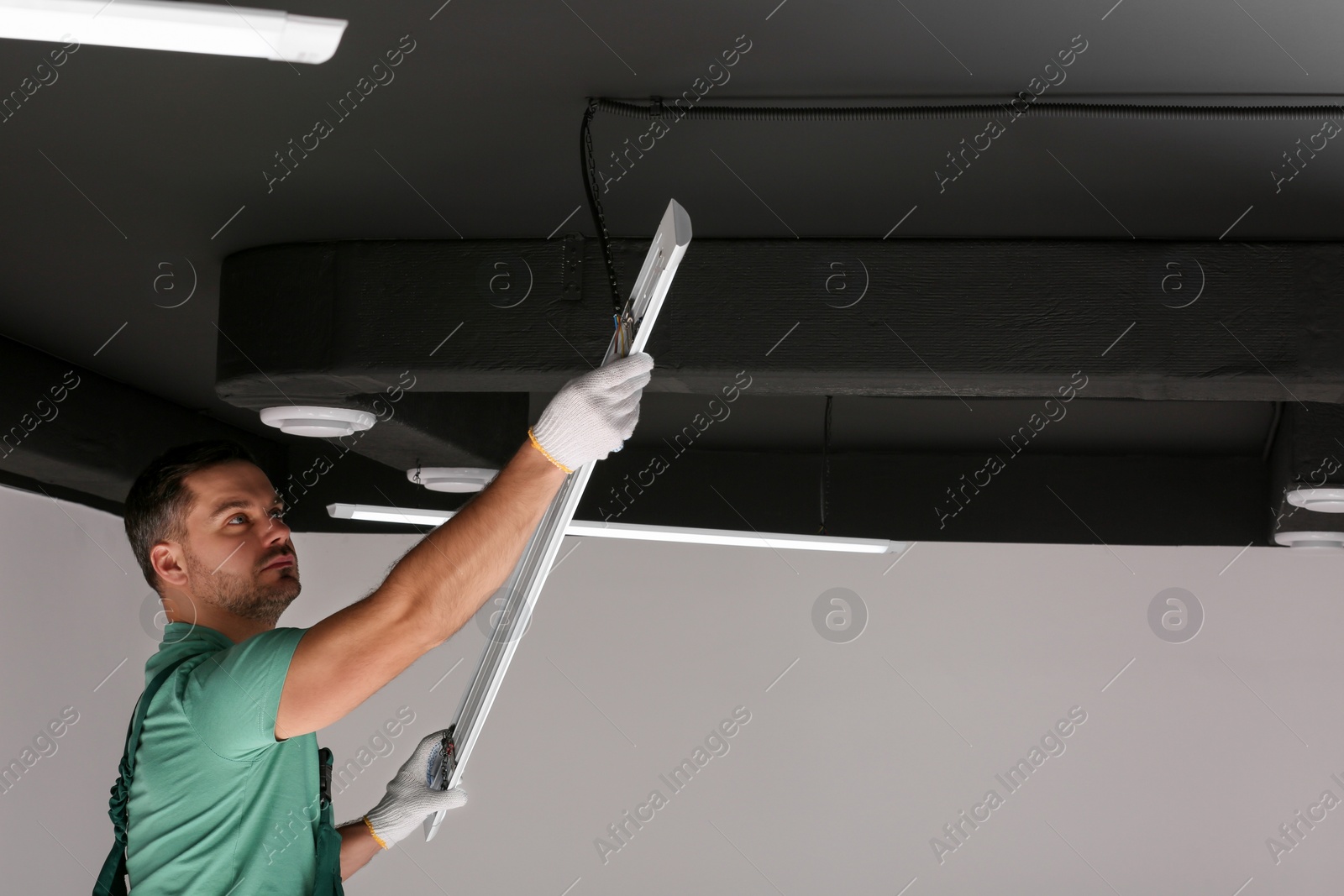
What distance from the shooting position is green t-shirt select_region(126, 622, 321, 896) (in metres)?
1.68

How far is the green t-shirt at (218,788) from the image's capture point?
5.51ft

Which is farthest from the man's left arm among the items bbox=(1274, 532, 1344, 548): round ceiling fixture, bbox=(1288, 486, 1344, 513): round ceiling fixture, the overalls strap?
bbox=(1274, 532, 1344, 548): round ceiling fixture

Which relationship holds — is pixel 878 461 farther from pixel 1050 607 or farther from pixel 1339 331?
pixel 1339 331

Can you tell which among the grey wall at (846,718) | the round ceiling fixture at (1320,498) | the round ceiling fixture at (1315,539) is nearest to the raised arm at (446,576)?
the round ceiling fixture at (1320,498)

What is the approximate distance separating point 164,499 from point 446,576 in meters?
0.71

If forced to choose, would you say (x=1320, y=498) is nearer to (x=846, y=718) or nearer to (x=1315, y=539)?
(x=1315, y=539)

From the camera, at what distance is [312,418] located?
11.6ft

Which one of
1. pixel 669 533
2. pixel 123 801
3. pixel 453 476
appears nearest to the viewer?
pixel 123 801

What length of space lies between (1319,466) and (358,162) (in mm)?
3430

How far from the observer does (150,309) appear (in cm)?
394

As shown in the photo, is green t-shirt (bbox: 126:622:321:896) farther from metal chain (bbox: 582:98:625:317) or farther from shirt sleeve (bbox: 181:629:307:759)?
metal chain (bbox: 582:98:625:317)

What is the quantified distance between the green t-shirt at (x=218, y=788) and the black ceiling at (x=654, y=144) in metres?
1.23

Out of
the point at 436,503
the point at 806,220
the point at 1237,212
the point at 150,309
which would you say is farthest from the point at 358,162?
the point at 436,503

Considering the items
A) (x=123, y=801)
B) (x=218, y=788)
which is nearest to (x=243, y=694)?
(x=218, y=788)
